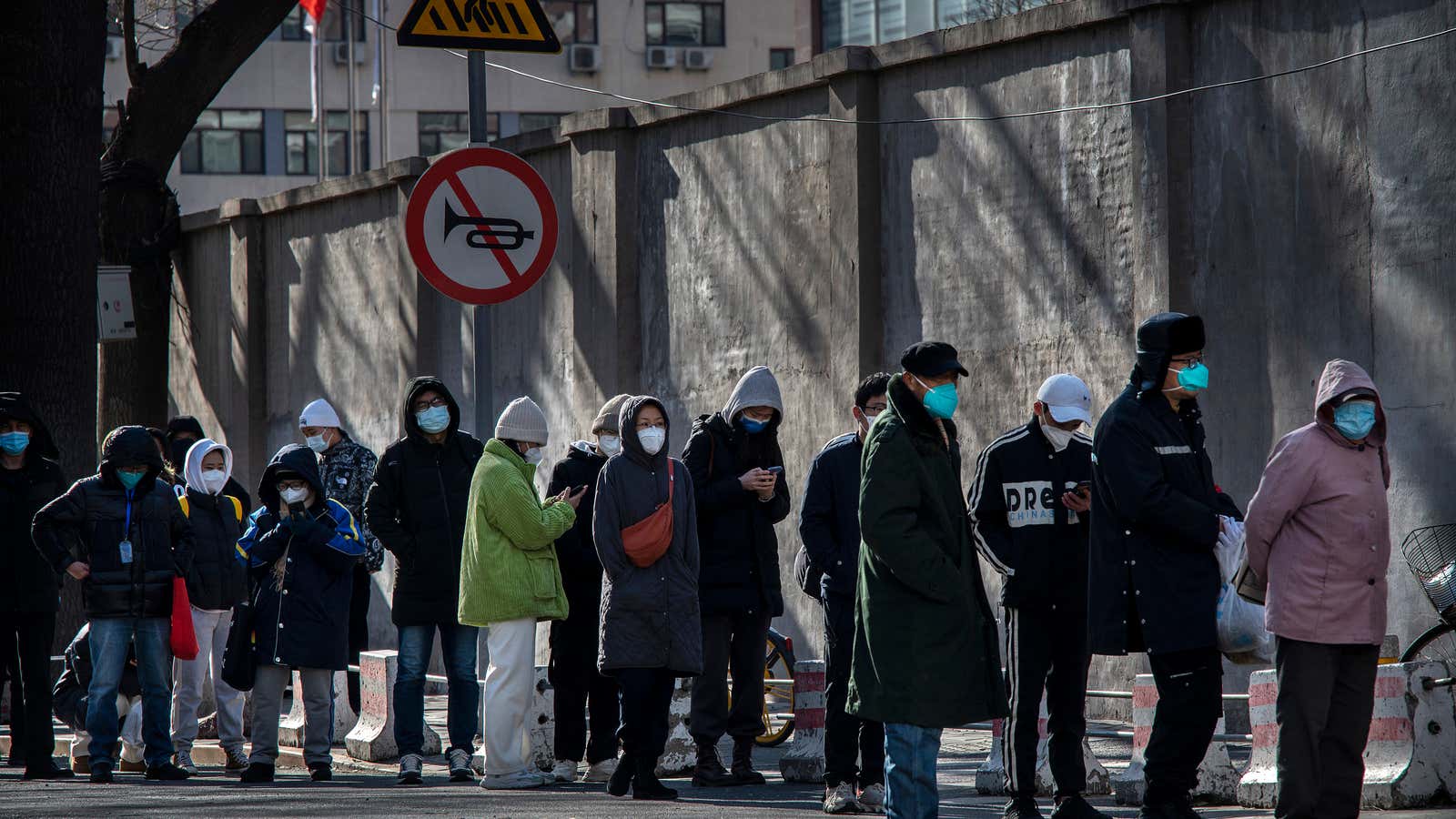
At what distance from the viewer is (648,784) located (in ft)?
34.1

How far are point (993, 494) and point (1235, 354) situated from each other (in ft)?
11.6

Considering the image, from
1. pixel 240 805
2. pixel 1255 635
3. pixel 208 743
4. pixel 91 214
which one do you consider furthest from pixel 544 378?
pixel 1255 635

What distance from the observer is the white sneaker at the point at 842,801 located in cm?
978

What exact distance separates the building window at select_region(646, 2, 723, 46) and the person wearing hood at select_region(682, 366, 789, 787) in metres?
42.8

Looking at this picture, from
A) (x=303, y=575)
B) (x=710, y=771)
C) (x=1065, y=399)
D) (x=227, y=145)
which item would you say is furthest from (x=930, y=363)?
(x=227, y=145)

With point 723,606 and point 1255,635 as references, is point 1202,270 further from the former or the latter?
point 1255,635

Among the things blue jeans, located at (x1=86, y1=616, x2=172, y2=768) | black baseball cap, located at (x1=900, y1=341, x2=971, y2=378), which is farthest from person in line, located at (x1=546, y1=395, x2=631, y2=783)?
black baseball cap, located at (x1=900, y1=341, x2=971, y2=378)

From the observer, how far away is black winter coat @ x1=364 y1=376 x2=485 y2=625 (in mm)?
11617

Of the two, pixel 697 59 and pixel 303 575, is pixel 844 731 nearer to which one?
pixel 303 575

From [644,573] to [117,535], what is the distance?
3.48 m

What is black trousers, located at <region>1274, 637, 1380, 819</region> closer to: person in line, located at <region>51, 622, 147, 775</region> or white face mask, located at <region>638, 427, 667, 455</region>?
white face mask, located at <region>638, 427, 667, 455</region>

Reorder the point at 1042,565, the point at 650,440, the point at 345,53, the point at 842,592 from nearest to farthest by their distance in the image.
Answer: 1. the point at 1042,565
2. the point at 842,592
3. the point at 650,440
4. the point at 345,53

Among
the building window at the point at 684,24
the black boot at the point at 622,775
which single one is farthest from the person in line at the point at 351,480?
the building window at the point at 684,24

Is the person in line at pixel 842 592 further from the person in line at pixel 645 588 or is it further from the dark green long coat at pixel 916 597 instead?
the dark green long coat at pixel 916 597
